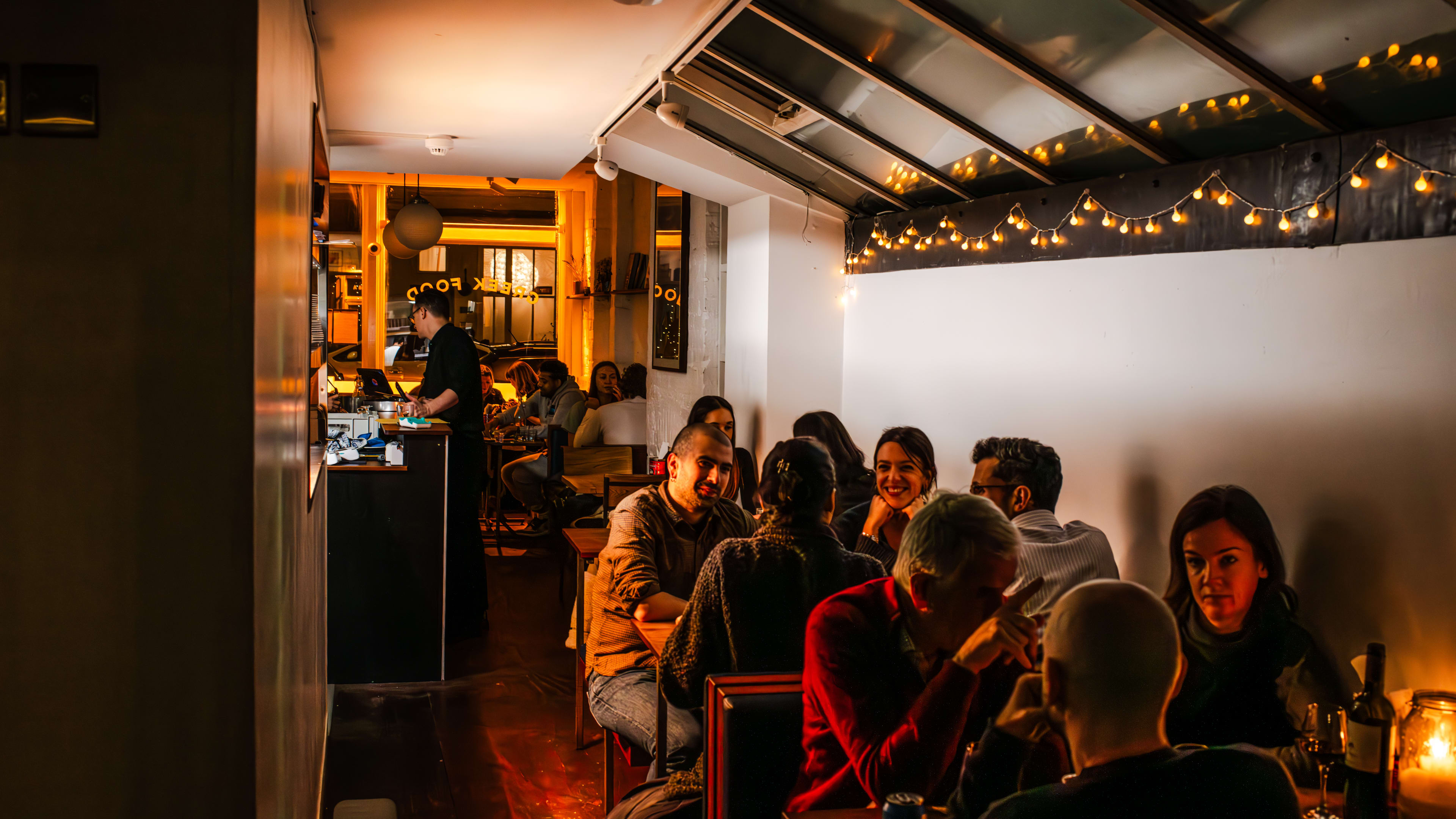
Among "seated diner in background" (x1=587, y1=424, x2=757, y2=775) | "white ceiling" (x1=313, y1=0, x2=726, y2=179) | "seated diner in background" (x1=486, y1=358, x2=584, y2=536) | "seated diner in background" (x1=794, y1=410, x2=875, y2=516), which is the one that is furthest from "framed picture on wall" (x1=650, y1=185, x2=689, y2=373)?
"seated diner in background" (x1=587, y1=424, x2=757, y2=775)

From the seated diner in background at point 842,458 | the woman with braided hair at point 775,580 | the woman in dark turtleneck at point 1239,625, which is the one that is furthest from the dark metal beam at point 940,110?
the woman with braided hair at point 775,580

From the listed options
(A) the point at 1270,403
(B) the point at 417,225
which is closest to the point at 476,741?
(A) the point at 1270,403

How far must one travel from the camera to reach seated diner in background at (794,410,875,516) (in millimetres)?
4324

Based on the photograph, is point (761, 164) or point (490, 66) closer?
point (490, 66)

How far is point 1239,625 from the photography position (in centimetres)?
240

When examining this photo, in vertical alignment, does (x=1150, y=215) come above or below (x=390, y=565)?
above

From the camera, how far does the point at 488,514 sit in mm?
9523

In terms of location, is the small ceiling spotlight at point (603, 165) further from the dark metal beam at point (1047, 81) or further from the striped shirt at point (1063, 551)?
the striped shirt at point (1063, 551)

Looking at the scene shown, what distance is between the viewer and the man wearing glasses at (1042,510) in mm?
2701

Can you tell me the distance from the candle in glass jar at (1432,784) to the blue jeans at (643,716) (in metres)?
1.56

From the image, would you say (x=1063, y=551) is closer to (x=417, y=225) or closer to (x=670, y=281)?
(x=670, y=281)

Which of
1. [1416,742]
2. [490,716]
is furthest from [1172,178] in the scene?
[490,716]

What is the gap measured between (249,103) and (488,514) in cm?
843

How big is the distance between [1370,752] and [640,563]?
1.93 meters
